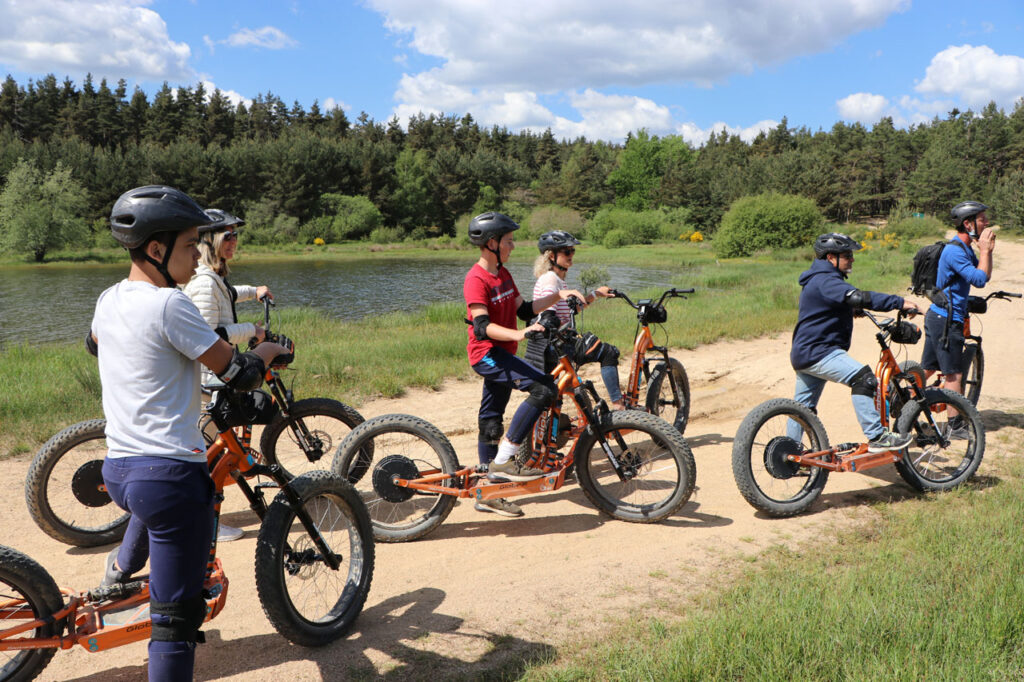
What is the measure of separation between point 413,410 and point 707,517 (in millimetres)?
4427

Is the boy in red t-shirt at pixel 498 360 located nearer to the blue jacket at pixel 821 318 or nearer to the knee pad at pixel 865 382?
the blue jacket at pixel 821 318

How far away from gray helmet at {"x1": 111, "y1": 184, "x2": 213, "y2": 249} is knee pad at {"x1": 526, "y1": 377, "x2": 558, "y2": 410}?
114 inches

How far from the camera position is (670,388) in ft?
23.7

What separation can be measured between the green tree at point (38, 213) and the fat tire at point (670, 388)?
58950 millimetres

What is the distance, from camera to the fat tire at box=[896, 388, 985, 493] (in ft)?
18.2

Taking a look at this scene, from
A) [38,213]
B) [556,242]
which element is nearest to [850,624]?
[556,242]

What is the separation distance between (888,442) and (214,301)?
5095 millimetres

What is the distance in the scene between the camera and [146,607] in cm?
314

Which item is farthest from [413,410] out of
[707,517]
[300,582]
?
[300,582]

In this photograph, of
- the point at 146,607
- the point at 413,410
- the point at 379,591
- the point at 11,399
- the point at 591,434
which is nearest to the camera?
the point at 146,607

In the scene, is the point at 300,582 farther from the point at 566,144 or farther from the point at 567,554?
the point at 566,144

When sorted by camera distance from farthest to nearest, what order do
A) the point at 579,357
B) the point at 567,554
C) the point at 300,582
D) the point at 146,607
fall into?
the point at 579,357 → the point at 567,554 → the point at 300,582 → the point at 146,607

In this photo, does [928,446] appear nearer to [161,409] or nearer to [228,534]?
[228,534]

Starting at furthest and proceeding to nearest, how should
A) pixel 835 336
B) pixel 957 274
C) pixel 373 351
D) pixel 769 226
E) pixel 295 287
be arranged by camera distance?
pixel 769 226, pixel 295 287, pixel 373 351, pixel 957 274, pixel 835 336
